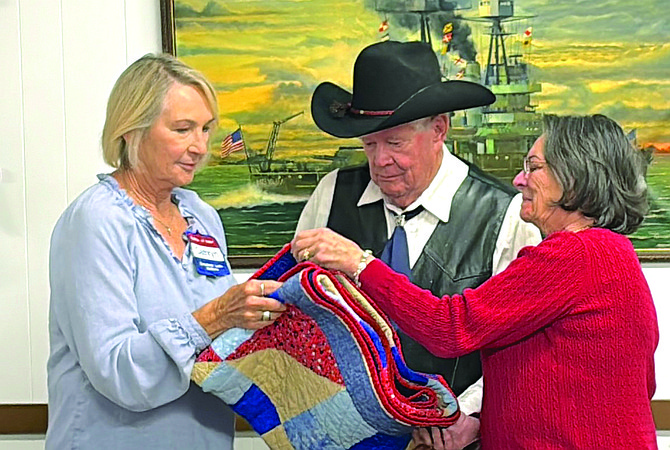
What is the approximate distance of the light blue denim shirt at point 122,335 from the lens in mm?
1551

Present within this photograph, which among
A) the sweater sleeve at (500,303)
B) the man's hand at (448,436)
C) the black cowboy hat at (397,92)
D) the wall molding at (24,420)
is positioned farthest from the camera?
the wall molding at (24,420)

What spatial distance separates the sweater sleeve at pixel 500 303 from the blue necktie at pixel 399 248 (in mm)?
391

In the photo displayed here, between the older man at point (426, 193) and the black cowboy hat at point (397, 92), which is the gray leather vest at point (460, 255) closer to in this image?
the older man at point (426, 193)

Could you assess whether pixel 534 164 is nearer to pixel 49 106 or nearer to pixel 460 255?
pixel 460 255

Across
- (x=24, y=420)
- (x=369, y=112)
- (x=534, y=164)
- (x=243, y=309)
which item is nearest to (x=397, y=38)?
(x=369, y=112)

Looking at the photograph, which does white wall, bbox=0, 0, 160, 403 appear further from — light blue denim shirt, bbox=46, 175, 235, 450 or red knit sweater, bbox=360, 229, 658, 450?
red knit sweater, bbox=360, 229, 658, 450

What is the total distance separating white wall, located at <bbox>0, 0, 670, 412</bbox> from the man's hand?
99 centimetres

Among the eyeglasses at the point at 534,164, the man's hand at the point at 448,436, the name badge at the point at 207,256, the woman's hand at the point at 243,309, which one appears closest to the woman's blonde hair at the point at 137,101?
the name badge at the point at 207,256

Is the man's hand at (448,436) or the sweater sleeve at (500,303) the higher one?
the sweater sleeve at (500,303)

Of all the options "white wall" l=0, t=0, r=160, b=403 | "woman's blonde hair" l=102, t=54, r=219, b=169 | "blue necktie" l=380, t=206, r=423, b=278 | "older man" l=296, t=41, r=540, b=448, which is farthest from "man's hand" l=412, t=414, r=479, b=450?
"white wall" l=0, t=0, r=160, b=403

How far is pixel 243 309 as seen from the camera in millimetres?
1541

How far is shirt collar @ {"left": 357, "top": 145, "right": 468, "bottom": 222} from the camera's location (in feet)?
6.34

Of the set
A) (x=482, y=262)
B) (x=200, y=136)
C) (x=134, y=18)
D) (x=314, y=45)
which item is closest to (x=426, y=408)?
(x=482, y=262)

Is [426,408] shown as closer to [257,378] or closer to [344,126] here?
[257,378]
